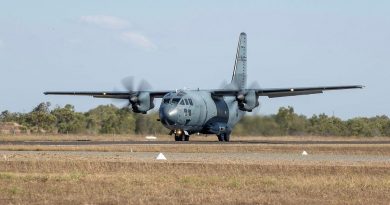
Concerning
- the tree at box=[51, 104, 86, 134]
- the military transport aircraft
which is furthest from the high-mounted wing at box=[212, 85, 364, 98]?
the tree at box=[51, 104, 86, 134]

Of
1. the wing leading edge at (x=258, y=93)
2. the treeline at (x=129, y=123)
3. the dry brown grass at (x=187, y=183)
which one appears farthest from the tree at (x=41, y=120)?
the dry brown grass at (x=187, y=183)

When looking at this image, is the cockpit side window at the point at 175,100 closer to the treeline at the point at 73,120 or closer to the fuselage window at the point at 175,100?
the fuselage window at the point at 175,100

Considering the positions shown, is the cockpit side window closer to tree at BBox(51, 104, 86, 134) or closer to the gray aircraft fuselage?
the gray aircraft fuselage

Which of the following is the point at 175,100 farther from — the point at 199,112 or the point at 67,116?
the point at 67,116

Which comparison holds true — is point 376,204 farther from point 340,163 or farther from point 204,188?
point 340,163

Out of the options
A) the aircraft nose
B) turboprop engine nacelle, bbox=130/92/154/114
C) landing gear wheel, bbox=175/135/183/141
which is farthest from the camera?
turboprop engine nacelle, bbox=130/92/154/114

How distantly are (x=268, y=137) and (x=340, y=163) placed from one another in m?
41.5

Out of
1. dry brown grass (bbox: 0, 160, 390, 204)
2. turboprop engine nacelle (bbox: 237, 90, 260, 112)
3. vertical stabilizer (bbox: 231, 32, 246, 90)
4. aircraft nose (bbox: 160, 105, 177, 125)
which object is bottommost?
dry brown grass (bbox: 0, 160, 390, 204)

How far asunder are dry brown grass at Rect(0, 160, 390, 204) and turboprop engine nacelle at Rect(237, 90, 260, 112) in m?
34.1

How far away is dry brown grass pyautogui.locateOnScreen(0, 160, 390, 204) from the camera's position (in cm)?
2383

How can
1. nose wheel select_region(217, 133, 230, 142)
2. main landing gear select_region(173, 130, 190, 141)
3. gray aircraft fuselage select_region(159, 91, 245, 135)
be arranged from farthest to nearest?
1. nose wheel select_region(217, 133, 230, 142)
2. main landing gear select_region(173, 130, 190, 141)
3. gray aircraft fuselage select_region(159, 91, 245, 135)

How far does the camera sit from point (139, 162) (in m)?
37.4

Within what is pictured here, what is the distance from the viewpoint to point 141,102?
73750 mm

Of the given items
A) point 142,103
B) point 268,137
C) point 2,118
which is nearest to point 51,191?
point 142,103
